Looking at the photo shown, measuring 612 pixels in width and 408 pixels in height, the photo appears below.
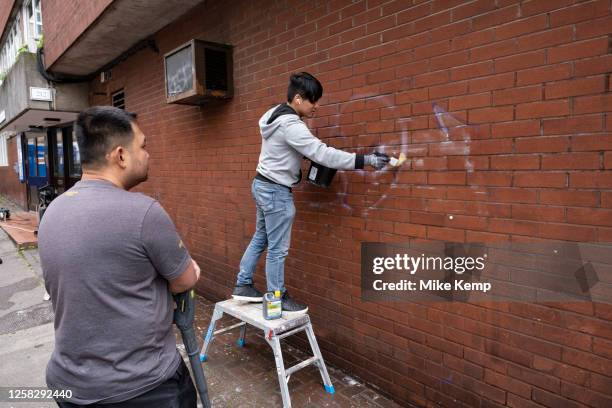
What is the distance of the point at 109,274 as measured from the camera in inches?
57.9

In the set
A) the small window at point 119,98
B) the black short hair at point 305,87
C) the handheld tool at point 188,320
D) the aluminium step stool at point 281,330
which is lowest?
the aluminium step stool at point 281,330

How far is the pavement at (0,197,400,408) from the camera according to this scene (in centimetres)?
306

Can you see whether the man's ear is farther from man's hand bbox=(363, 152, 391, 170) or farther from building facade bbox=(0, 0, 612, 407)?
building facade bbox=(0, 0, 612, 407)

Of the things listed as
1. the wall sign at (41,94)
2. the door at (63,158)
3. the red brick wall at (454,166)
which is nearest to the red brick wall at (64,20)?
the wall sign at (41,94)

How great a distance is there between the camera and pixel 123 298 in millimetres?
1522

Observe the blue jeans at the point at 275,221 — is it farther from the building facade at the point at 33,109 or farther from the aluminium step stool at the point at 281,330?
the building facade at the point at 33,109

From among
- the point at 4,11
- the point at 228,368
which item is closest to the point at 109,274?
the point at 228,368

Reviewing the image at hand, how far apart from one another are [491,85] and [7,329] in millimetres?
5447

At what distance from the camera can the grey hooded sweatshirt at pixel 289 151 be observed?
283 centimetres

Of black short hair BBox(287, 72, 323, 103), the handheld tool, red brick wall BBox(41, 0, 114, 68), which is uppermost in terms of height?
red brick wall BBox(41, 0, 114, 68)

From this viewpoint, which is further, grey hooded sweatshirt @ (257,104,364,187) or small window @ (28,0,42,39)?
small window @ (28,0,42,39)

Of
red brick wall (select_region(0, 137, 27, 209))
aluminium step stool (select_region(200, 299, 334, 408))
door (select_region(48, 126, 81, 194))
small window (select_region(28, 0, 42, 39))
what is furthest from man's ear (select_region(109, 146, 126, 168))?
red brick wall (select_region(0, 137, 27, 209))

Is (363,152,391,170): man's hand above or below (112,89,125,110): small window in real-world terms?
below

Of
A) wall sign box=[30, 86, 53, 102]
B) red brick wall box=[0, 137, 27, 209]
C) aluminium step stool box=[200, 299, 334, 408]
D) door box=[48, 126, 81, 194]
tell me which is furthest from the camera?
red brick wall box=[0, 137, 27, 209]
